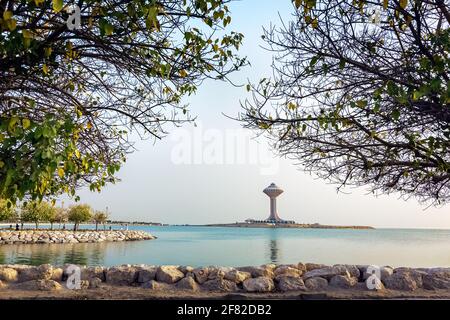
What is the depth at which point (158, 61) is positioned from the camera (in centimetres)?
679

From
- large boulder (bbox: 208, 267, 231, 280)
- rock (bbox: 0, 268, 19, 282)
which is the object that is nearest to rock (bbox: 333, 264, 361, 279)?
large boulder (bbox: 208, 267, 231, 280)

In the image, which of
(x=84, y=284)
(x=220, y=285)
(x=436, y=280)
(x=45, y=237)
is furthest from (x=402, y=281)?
(x=45, y=237)

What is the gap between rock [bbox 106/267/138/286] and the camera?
9.15 metres

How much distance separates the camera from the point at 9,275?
9203mm

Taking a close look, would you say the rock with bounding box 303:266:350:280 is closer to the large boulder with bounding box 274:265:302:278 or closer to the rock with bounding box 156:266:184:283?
the large boulder with bounding box 274:265:302:278

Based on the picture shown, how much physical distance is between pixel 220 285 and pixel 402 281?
3.88 meters

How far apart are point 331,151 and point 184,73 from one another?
11.0 ft

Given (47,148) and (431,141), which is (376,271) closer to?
(431,141)

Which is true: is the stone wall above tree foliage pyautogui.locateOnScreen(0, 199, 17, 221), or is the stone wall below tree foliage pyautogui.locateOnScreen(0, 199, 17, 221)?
below

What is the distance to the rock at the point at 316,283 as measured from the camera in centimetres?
866

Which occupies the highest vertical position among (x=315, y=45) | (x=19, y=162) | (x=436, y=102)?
(x=315, y=45)

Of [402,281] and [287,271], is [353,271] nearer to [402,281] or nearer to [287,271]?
[402,281]
